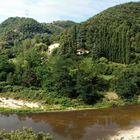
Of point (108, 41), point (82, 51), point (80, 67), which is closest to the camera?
point (80, 67)

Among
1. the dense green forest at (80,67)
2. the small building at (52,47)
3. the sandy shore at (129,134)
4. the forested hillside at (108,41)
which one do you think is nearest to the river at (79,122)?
the sandy shore at (129,134)

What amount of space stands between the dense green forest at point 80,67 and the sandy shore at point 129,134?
14616 millimetres

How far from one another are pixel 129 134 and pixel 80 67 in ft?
94.3

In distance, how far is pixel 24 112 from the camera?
51469 mm

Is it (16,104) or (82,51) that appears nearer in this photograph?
(16,104)

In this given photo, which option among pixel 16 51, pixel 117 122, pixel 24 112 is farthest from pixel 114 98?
pixel 16 51

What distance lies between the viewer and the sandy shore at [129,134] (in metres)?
38.4

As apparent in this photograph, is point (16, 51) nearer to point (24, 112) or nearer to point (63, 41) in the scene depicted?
point (63, 41)

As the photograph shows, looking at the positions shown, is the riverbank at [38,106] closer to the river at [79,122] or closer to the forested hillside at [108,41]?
the river at [79,122]

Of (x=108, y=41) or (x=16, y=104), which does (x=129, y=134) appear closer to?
(x=16, y=104)

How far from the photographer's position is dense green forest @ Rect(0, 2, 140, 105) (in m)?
58.0

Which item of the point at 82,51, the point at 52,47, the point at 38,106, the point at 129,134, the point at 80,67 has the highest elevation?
the point at 52,47

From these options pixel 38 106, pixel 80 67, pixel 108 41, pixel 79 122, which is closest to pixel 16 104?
pixel 38 106

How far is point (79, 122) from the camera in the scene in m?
46.5
